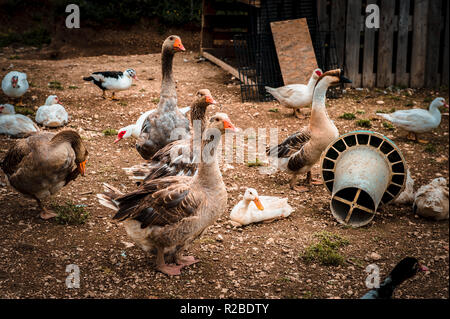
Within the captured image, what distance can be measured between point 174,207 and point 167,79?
266 cm

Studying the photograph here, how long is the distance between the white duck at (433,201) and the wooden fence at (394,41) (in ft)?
17.2

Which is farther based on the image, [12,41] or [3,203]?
[12,41]

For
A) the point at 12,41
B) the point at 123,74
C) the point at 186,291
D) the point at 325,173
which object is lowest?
the point at 186,291

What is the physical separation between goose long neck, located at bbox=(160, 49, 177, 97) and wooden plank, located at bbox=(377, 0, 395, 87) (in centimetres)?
556

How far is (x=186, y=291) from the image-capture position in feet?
13.8

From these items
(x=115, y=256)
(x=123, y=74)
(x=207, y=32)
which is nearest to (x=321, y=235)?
(x=115, y=256)

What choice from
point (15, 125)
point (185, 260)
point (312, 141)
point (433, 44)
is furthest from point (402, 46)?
point (15, 125)

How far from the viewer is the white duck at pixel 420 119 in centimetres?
Answer: 721

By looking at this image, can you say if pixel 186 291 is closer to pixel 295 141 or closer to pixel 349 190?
pixel 349 190

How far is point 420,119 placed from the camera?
285 inches

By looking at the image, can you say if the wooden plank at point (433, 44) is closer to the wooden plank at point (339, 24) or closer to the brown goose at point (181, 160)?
the wooden plank at point (339, 24)

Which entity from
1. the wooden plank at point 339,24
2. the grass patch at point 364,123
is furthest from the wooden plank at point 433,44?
the grass patch at point 364,123
